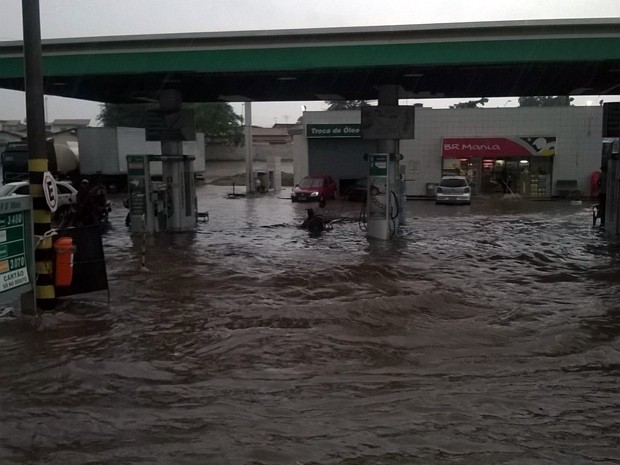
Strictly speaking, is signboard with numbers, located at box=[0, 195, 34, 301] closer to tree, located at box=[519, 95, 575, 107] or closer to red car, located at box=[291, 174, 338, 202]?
red car, located at box=[291, 174, 338, 202]

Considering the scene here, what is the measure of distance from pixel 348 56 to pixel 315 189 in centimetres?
1982

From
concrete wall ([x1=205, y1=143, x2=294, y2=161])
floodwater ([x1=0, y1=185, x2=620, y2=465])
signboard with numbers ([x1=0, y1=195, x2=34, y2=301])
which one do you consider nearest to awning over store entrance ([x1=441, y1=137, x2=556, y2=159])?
floodwater ([x1=0, y1=185, x2=620, y2=465])

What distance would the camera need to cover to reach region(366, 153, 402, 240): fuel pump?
57.0 ft

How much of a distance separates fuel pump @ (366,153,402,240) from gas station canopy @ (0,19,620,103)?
2268 millimetres

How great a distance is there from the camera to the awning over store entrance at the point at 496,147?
3739 cm

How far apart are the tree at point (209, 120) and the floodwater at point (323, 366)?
5520 centimetres

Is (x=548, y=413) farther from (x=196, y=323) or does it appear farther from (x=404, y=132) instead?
(x=404, y=132)

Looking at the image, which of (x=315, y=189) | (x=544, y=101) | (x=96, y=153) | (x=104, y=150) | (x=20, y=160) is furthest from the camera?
(x=544, y=101)

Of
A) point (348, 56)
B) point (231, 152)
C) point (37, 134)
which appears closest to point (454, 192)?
point (348, 56)

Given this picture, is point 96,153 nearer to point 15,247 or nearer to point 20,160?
point 20,160

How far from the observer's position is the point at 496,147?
124 ft

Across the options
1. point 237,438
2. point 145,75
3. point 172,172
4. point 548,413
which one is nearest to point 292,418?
point 237,438

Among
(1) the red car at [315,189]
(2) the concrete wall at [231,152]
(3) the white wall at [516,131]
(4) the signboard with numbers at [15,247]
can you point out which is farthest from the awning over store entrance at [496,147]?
(2) the concrete wall at [231,152]

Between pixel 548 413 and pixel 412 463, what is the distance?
1.67 m
